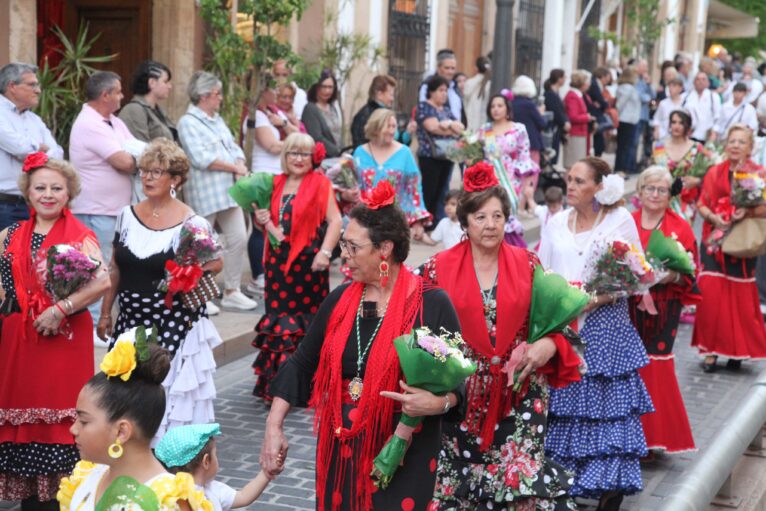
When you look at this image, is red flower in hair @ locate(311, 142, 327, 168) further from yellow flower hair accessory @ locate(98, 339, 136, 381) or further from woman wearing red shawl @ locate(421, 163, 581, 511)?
yellow flower hair accessory @ locate(98, 339, 136, 381)

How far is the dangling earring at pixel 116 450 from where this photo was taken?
3.92m

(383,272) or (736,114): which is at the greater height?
(736,114)

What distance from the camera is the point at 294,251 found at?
29.2 feet

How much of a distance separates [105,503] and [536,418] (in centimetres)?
244

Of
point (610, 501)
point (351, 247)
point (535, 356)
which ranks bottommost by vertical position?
point (610, 501)

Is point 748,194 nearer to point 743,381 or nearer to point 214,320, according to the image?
point 743,381

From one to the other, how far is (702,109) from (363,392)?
688 inches

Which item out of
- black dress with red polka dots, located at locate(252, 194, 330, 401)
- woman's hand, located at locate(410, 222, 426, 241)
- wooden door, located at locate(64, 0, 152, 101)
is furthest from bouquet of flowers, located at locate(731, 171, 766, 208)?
wooden door, located at locate(64, 0, 152, 101)

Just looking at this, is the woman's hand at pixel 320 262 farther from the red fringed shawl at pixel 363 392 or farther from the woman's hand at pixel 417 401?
the woman's hand at pixel 417 401

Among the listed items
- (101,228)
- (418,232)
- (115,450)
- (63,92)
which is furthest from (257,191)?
(418,232)

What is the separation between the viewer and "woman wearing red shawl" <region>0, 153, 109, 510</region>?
20.5 ft

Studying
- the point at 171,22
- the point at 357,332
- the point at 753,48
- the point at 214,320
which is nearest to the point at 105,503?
the point at 357,332

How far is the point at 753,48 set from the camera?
1724 inches

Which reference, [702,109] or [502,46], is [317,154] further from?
[702,109]
